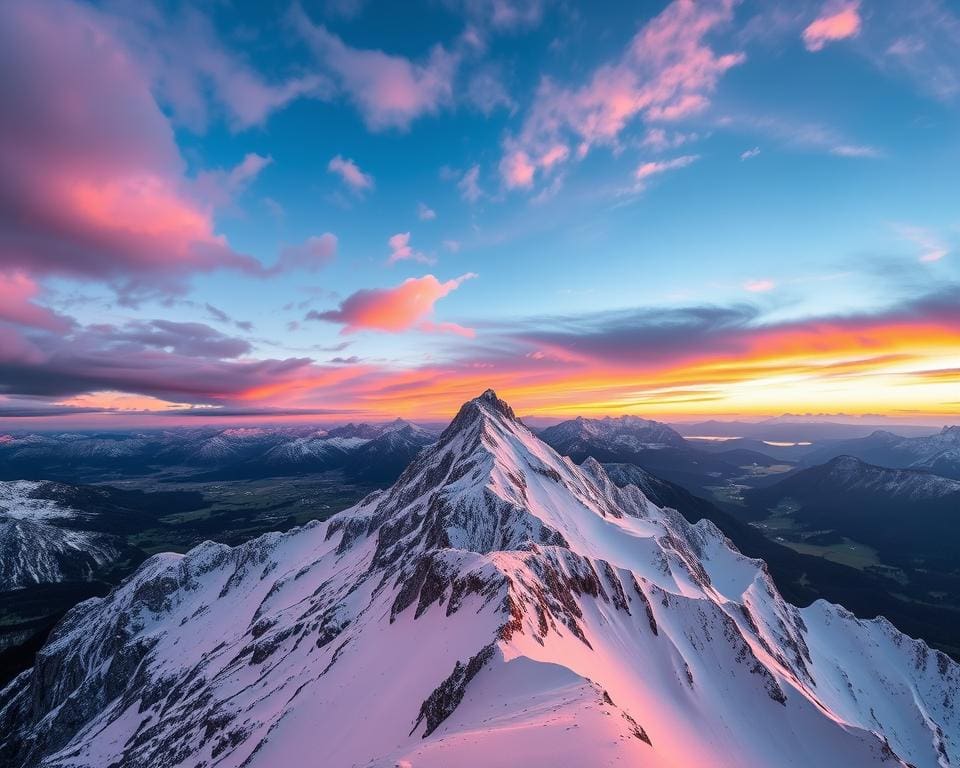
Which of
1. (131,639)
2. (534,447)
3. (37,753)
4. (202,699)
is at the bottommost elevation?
(37,753)

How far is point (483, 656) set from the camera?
4812 cm

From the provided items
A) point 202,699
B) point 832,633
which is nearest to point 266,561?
point 202,699

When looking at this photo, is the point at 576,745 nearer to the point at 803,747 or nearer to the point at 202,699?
the point at 803,747

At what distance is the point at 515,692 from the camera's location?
4309cm

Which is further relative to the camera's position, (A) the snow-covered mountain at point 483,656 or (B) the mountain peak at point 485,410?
(B) the mountain peak at point 485,410

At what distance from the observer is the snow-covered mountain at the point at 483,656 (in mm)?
46656

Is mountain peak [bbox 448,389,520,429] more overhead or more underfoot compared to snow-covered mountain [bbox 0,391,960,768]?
more overhead

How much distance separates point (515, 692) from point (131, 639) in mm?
174312

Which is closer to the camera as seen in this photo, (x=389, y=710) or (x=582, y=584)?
(x=389, y=710)

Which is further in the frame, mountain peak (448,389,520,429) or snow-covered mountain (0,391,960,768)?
mountain peak (448,389,520,429)

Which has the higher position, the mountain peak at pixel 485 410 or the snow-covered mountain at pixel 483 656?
the mountain peak at pixel 485 410

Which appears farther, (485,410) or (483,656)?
(485,410)

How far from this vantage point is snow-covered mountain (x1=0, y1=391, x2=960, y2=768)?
46.7 meters

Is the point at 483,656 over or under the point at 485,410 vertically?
under
